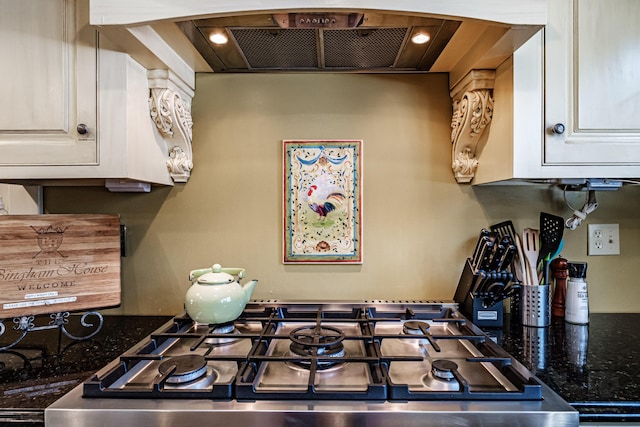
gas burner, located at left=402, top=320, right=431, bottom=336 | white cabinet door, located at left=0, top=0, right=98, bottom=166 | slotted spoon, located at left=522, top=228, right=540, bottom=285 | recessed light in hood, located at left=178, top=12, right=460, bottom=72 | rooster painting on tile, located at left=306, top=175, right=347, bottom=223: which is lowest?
gas burner, located at left=402, top=320, right=431, bottom=336

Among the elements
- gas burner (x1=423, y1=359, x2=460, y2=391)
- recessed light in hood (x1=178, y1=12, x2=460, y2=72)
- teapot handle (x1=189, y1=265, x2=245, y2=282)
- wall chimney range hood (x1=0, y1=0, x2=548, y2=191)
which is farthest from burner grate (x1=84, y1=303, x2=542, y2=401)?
recessed light in hood (x1=178, y1=12, x2=460, y2=72)

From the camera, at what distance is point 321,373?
31.6 inches

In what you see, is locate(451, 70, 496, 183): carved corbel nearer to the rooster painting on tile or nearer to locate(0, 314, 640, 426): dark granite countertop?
the rooster painting on tile

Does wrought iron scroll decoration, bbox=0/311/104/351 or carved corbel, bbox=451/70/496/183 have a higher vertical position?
carved corbel, bbox=451/70/496/183

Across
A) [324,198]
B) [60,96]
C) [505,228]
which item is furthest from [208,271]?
[505,228]

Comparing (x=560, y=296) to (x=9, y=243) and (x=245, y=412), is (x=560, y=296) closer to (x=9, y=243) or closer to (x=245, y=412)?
(x=245, y=412)

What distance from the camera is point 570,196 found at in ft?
4.15

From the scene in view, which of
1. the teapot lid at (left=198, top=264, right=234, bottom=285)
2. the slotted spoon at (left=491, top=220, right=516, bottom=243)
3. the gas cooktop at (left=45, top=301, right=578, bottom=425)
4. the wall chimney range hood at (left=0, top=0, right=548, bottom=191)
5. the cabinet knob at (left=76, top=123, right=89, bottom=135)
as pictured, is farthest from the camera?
the slotted spoon at (left=491, top=220, right=516, bottom=243)

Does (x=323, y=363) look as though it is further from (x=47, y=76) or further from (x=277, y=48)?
(x=47, y=76)

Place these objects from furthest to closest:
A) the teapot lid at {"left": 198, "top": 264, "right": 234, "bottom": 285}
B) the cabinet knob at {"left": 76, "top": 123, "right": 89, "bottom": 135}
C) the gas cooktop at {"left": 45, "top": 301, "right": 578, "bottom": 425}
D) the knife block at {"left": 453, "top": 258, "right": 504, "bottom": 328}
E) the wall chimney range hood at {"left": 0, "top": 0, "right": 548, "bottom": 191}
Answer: the knife block at {"left": 453, "top": 258, "right": 504, "bottom": 328}, the teapot lid at {"left": 198, "top": 264, "right": 234, "bottom": 285}, the cabinet knob at {"left": 76, "top": 123, "right": 89, "bottom": 135}, the wall chimney range hood at {"left": 0, "top": 0, "right": 548, "bottom": 191}, the gas cooktop at {"left": 45, "top": 301, "right": 578, "bottom": 425}

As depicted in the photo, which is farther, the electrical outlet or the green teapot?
the electrical outlet

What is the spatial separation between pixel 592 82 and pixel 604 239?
604mm

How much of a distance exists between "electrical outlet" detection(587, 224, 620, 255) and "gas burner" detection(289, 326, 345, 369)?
974mm

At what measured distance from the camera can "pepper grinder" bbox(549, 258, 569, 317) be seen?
121cm
